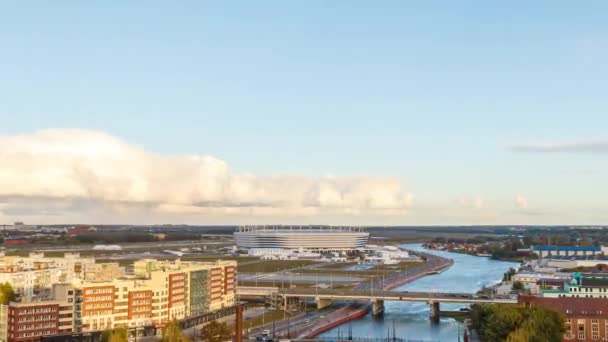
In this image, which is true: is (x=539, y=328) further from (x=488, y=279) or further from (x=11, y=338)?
(x=488, y=279)

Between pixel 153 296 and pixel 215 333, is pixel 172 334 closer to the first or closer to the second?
pixel 215 333

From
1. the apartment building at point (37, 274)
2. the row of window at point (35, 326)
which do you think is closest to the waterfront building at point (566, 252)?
the apartment building at point (37, 274)

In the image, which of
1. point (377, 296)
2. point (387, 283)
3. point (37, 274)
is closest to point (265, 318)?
point (377, 296)

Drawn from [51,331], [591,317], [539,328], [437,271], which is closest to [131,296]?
[51,331]

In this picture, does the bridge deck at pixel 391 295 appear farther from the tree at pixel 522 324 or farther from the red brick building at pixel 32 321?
the red brick building at pixel 32 321

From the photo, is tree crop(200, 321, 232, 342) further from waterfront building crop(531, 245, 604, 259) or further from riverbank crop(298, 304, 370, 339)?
waterfront building crop(531, 245, 604, 259)

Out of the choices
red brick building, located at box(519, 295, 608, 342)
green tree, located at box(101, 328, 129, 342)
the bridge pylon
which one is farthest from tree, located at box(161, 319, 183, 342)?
the bridge pylon
